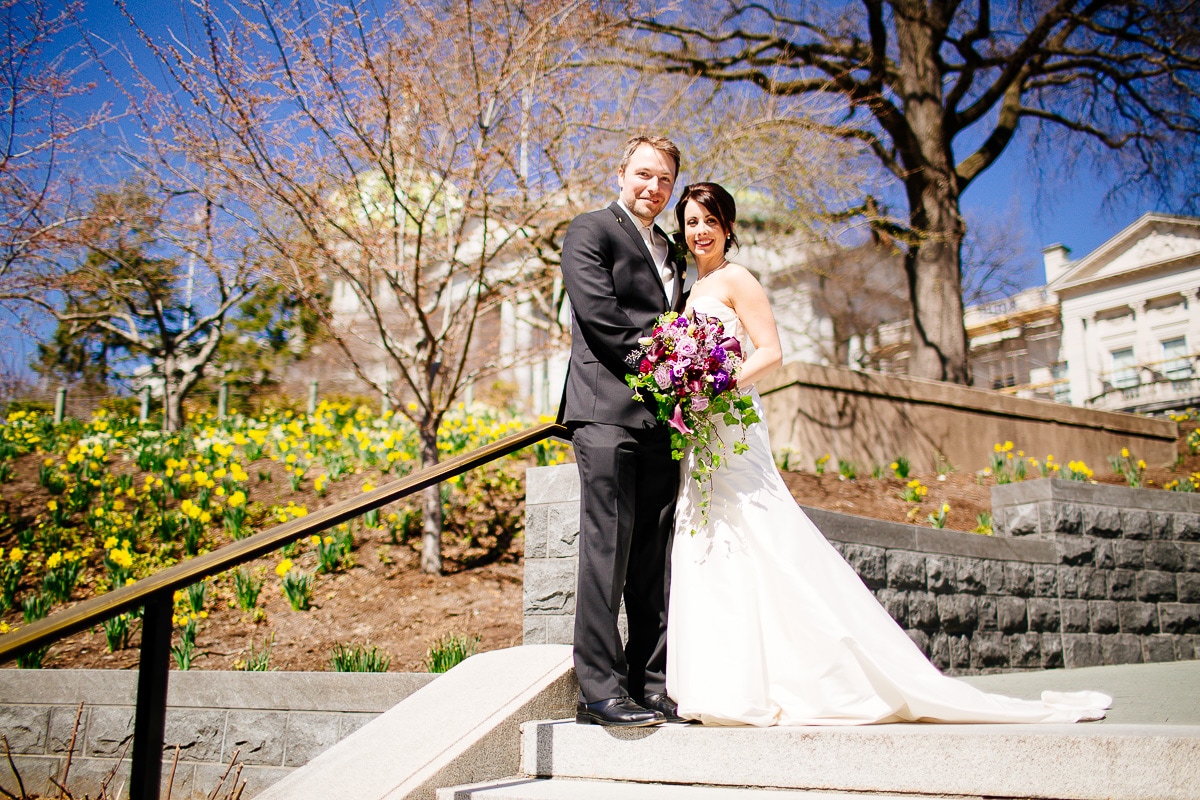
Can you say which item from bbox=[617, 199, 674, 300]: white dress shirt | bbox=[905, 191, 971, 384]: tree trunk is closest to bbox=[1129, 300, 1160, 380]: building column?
bbox=[905, 191, 971, 384]: tree trunk

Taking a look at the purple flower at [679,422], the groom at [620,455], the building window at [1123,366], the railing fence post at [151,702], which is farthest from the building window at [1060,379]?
the railing fence post at [151,702]

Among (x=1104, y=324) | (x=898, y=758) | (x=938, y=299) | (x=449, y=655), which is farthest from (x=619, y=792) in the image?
(x=1104, y=324)

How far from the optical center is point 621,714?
2.71 m

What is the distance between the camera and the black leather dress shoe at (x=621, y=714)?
270 centimetres

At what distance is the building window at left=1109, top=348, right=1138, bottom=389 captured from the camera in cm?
3167

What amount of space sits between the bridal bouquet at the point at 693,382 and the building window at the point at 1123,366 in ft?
111

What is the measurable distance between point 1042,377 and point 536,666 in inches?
1543

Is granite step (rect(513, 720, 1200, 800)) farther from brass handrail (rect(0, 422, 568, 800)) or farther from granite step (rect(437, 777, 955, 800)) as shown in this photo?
brass handrail (rect(0, 422, 568, 800))

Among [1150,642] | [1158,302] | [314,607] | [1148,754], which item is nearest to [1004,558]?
[1150,642]

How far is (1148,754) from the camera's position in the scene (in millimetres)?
2150

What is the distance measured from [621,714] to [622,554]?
0.53 metres

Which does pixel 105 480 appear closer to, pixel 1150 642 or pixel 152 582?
pixel 152 582

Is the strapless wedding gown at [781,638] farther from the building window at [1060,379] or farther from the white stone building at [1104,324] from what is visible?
the building window at [1060,379]

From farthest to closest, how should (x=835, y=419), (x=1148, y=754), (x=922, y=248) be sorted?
1. (x=922, y=248)
2. (x=835, y=419)
3. (x=1148, y=754)
